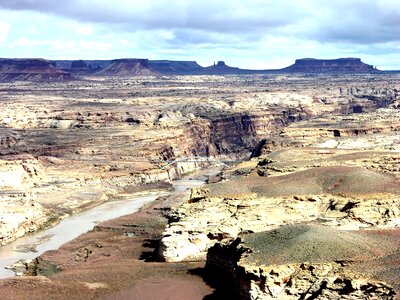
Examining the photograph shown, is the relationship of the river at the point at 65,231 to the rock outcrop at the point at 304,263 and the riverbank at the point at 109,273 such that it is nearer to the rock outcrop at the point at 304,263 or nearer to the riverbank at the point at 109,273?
the riverbank at the point at 109,273

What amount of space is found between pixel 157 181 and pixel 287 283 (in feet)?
255

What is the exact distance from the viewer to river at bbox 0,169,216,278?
69.8 m

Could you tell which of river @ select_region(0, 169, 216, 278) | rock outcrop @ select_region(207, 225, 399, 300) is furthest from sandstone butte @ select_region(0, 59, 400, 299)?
river @ select_region(0, 169, 216, 278)

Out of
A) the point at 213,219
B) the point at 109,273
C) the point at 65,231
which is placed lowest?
the point at 65,231

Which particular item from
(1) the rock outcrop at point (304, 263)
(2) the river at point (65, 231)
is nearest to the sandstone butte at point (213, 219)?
(1) the rock outcrop at point (304, 263)

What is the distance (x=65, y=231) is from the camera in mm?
81562

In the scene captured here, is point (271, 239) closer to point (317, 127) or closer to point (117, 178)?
point (117, 178)

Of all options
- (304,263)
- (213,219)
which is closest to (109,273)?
(213,219)

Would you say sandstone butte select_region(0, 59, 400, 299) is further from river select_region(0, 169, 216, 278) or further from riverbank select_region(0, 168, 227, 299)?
river select_region(0, 169, 216, 278)

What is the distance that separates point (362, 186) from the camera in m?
64.1

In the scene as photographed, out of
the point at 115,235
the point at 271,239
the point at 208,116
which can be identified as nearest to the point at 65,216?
the point at 115,235

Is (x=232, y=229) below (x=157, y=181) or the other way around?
the other way around

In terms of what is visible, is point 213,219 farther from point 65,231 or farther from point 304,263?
point 65,231

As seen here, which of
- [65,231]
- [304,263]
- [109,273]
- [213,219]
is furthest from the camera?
[65,231]
